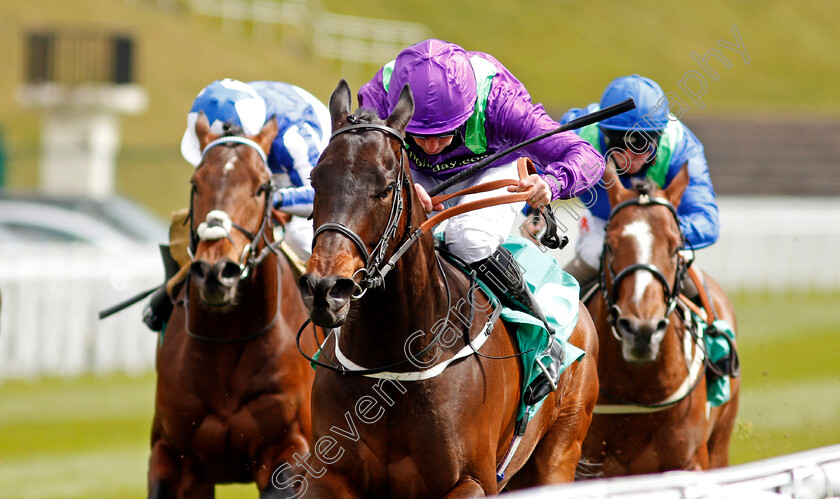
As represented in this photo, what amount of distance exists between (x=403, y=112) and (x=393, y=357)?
756mm

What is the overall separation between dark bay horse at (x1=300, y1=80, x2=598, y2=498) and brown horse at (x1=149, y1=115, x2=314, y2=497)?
1.20 metres

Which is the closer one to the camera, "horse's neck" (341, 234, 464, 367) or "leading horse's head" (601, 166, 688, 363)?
"horse's neck" (341, 234, 464, 367)

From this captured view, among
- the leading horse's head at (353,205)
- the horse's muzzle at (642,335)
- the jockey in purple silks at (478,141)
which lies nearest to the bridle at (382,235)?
the leading horse's head at (353,205)

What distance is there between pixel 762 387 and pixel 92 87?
15566 mm

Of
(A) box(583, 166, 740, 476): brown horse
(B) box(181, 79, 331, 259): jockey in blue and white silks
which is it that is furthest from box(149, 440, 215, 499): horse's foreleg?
(A) box(583, 166, 740, 476): brown horse

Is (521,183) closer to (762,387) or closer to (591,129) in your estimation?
(591,129)

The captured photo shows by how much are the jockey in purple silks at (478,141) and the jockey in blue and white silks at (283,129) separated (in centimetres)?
120

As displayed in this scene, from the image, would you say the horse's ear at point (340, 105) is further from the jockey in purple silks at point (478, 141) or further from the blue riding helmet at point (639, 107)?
the blue riding helmet at point (639, 107)

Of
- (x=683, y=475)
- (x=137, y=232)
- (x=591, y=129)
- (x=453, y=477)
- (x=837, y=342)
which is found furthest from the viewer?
(x=137, y=232)

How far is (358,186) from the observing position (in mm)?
3031

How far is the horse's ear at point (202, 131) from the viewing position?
4.88 m

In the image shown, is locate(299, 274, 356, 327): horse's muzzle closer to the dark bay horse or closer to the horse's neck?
the dark bay horse

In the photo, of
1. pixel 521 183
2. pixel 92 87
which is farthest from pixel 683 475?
pixel 92 87

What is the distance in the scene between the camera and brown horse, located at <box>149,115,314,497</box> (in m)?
4.57
